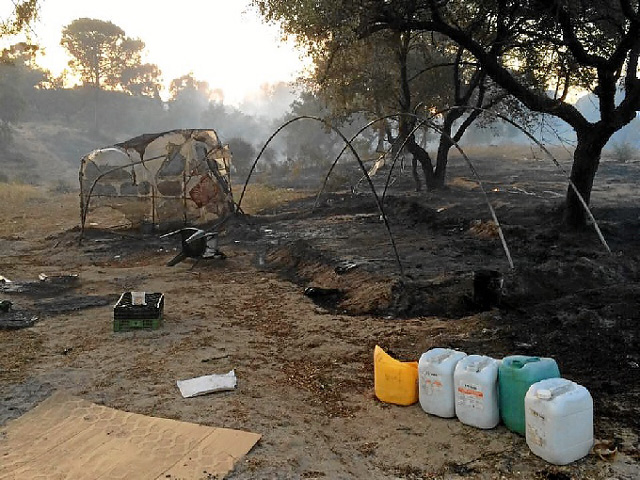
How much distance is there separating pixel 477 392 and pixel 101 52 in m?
61.9

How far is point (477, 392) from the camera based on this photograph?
4.43 metres

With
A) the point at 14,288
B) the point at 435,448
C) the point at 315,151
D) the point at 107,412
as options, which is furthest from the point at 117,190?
the point at 315,151

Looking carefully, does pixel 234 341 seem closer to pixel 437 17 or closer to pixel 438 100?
pixel 437 17

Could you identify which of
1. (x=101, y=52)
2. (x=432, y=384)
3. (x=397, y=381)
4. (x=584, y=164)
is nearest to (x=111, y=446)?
(x=397, y=381)

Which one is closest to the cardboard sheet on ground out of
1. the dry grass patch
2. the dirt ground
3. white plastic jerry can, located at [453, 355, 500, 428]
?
the dirt ground

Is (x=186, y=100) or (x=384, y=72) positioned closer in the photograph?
(x=384, y=72)

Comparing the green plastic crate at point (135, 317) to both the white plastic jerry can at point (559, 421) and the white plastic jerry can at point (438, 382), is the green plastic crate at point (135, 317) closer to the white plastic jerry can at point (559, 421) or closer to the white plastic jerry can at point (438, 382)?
the white plastic jerry can at point (438, 382)

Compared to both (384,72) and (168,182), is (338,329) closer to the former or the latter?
(168,182)

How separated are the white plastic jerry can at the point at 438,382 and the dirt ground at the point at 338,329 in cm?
12

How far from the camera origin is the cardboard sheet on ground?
13.3 ft

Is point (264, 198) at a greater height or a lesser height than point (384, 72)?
lesser

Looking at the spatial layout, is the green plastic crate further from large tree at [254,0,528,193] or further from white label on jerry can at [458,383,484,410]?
large tree at [254,0,528,193]

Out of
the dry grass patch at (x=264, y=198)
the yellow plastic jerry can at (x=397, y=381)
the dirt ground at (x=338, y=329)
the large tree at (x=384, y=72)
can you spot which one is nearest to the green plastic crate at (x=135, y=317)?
the dirt ground at (x=338, y=329)

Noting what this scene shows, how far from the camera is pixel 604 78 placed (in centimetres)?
1041
